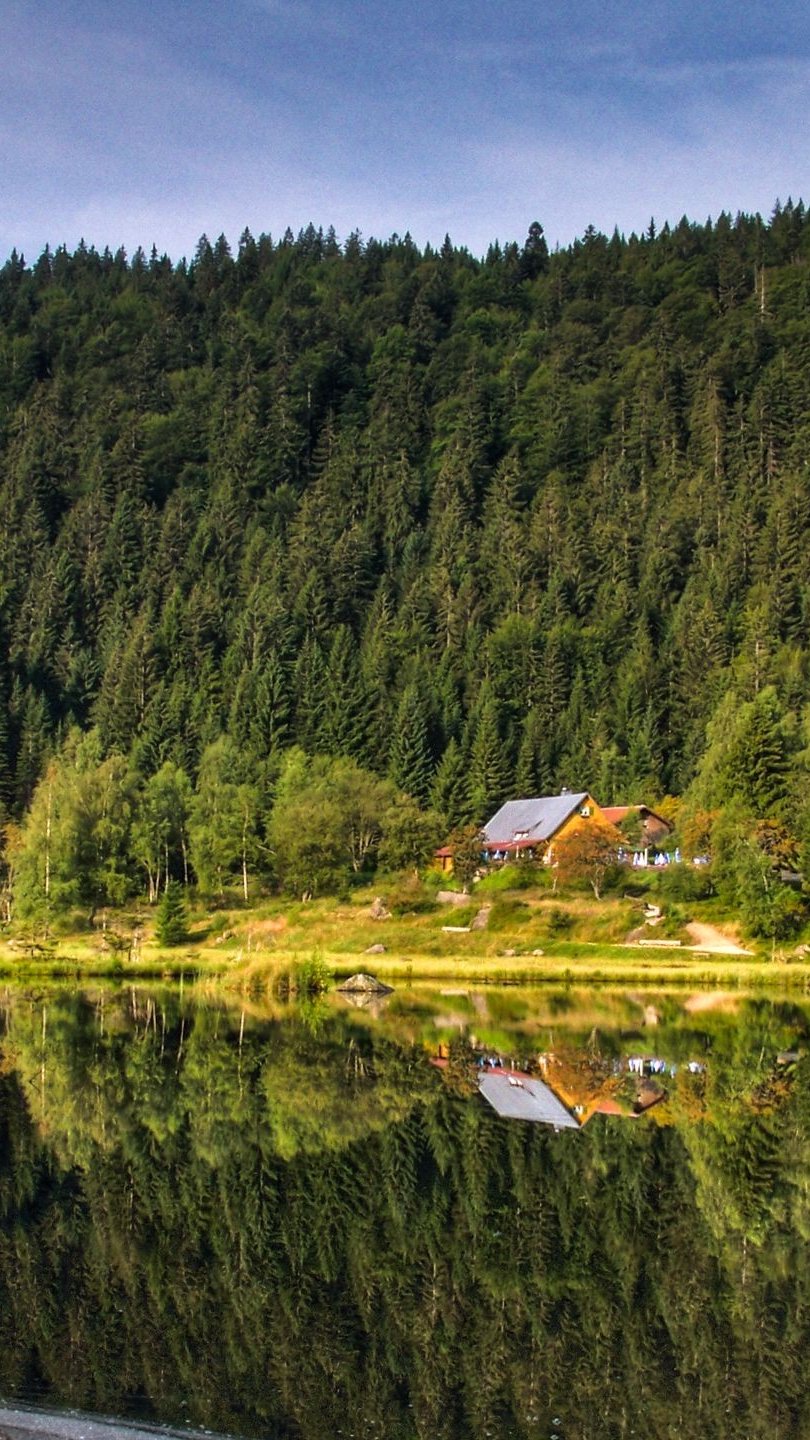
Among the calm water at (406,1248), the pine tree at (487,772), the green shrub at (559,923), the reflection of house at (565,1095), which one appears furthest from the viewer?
the pine tree at (487,772)

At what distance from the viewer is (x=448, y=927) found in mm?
86375

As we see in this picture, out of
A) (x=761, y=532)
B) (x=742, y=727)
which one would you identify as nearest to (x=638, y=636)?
(x=761, y=532)

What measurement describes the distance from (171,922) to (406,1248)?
64.5 meters

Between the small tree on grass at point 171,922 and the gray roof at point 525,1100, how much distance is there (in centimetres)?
4895

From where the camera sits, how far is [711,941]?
76000 millimetres

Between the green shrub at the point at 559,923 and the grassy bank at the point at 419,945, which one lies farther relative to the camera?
the green shrub at the point at 559,923

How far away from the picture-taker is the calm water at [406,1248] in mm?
15570

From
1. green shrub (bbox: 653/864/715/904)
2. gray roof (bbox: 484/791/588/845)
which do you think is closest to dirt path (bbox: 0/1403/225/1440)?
green shrub (bbox: 653/864/715/904)

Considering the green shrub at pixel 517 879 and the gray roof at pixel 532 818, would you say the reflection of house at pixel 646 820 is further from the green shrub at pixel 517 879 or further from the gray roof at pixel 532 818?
the green shrub at pixel 517 879

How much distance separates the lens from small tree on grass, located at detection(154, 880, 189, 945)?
275ft

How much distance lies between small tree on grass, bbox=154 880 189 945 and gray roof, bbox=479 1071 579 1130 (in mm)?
48950

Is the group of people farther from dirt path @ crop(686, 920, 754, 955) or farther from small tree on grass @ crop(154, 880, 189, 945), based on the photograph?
small tree on grass @ crop(154, 880, 189, 945)

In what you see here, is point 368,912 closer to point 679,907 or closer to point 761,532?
point 679,907

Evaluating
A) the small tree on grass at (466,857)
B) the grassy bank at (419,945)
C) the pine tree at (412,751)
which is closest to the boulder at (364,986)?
the grassy bank at (419,945)
